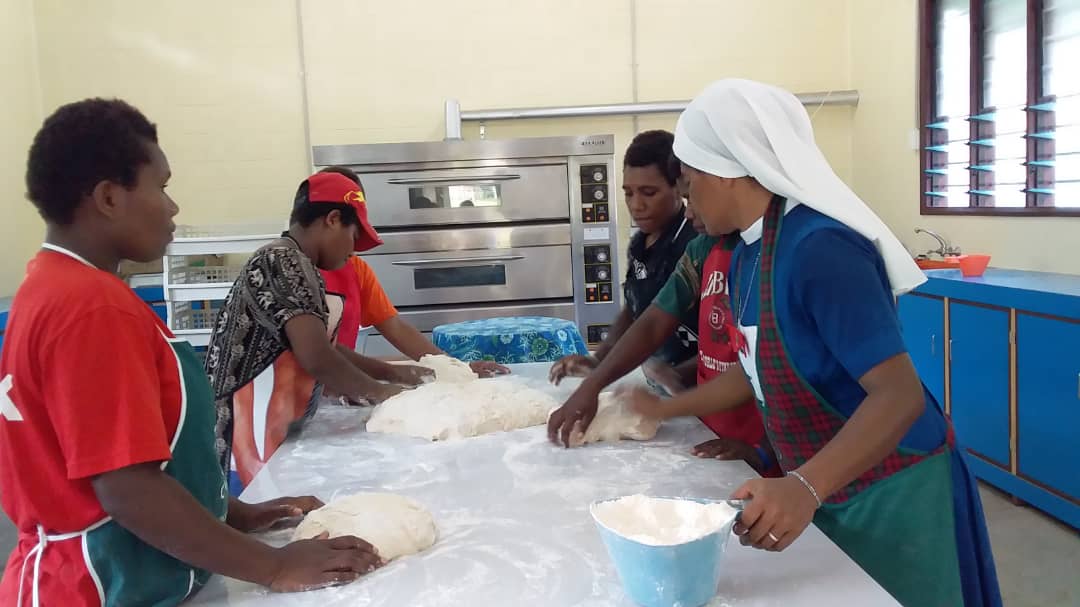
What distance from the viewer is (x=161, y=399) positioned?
950mm

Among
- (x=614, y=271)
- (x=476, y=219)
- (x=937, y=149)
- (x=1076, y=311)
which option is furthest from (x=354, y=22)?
(x=1076, y=311)

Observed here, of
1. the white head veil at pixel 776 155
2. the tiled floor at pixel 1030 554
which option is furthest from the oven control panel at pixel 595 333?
the white head veil at pixel 776 155

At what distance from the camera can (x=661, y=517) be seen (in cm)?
102

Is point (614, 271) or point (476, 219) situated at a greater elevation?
point (476, 219)

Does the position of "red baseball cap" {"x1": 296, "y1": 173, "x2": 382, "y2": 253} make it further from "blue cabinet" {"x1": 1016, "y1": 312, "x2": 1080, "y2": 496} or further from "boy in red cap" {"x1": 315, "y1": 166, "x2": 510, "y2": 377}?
"blue cabinet" {"x1": 1016, "y1": 312, "x2": 1080, "y2": 496}

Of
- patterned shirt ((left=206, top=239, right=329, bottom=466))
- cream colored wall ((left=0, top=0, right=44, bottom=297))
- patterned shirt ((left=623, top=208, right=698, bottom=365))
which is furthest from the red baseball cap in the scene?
cream colored wall ((left=0, top=0, right=44, bottom=297))

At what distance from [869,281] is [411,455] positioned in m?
0.97

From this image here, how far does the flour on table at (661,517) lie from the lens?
98cm

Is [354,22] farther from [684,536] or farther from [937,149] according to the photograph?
[684,536]

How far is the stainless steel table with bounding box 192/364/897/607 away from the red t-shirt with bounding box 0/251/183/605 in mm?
204

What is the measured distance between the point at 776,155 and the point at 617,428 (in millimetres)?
722

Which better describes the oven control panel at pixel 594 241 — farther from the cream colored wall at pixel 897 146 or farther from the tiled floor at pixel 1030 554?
the tiled floor at pixel 1030 554

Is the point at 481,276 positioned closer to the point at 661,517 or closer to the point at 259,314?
the point at 259,314

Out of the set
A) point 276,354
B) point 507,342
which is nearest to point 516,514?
point 276,354
